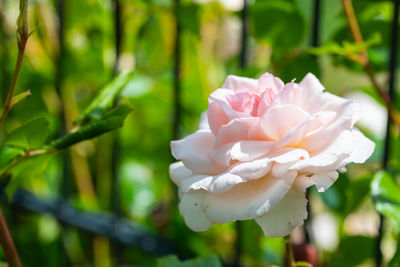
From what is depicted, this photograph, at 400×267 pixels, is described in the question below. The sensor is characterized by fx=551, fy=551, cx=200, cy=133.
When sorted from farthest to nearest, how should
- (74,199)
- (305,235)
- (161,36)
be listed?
(74,199) < (161,36) < (305,235)

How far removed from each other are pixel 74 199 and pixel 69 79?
0.92 feet

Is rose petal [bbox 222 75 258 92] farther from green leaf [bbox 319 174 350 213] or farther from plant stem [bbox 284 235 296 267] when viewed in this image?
green leaf [bbox 319 174 350 213]

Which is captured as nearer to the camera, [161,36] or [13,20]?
[161,36]

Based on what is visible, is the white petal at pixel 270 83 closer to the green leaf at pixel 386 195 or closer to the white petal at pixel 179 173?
the white petal at pixel 179 173

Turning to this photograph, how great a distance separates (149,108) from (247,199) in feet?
3.00

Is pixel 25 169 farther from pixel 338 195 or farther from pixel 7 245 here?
pixel 338 195

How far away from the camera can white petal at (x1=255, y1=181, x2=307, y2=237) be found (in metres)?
0.47

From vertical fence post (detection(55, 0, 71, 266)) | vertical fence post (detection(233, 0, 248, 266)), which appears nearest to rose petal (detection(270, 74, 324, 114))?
vertical fence post (detection(233, 0, 248, 266))

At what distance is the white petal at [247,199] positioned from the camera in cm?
46

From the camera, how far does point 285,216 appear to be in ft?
1.56

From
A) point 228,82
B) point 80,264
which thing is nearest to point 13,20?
point 80,264

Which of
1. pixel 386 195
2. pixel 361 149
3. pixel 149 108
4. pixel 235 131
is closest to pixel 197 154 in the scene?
pixel 235 131

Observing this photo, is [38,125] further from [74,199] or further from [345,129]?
[74,199]

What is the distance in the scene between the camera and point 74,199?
1270mm
